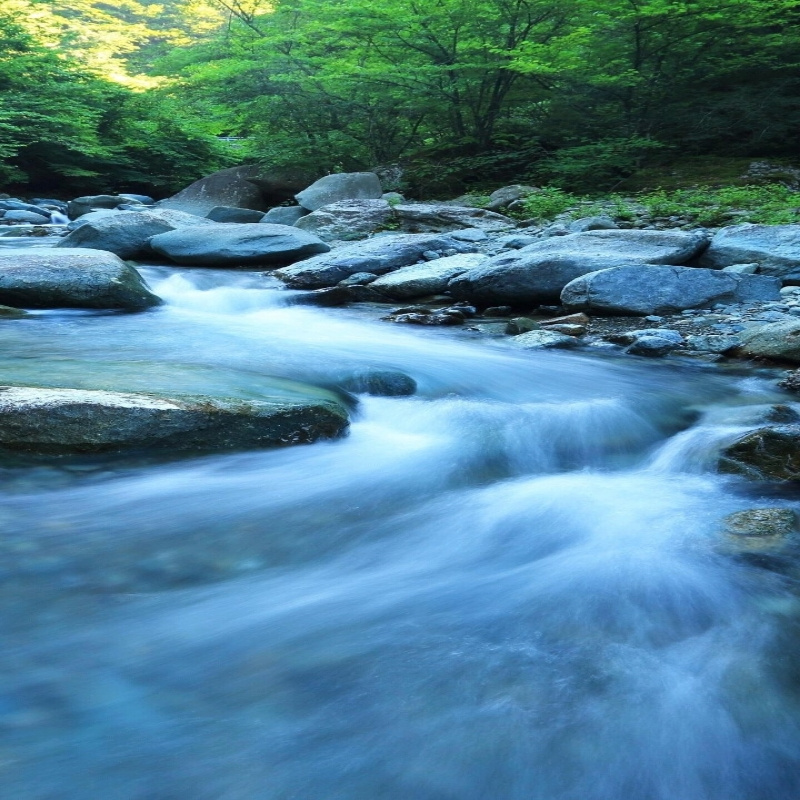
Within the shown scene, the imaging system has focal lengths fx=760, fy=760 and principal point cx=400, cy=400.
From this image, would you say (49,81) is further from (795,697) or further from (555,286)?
(795,697)

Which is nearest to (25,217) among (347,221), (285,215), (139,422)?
(285,215)

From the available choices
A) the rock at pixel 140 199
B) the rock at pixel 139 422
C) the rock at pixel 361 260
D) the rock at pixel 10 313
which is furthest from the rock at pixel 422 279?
the rock at pixel 140 199

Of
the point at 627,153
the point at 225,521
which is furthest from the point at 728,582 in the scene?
the point at 627,153

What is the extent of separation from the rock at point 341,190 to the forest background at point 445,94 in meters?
0.82

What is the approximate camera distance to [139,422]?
3287 millimetres

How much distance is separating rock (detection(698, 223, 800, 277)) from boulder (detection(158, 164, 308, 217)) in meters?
10.9

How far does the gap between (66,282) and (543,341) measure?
4164 millimetres

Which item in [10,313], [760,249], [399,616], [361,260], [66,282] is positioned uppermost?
[760,249]

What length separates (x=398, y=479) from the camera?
3518 mm

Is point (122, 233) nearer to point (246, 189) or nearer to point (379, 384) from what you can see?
point (379, 384)

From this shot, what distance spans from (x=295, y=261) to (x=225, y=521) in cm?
770

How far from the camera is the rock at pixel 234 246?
381 inches

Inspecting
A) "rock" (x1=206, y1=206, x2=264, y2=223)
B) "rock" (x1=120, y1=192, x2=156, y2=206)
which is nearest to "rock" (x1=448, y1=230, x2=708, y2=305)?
"rock" (x1=206, y1=206, x2=264, y2=223)

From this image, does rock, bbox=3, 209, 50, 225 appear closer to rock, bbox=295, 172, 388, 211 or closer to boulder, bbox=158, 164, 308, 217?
boulder, bbox=158, 164, 308, 217
